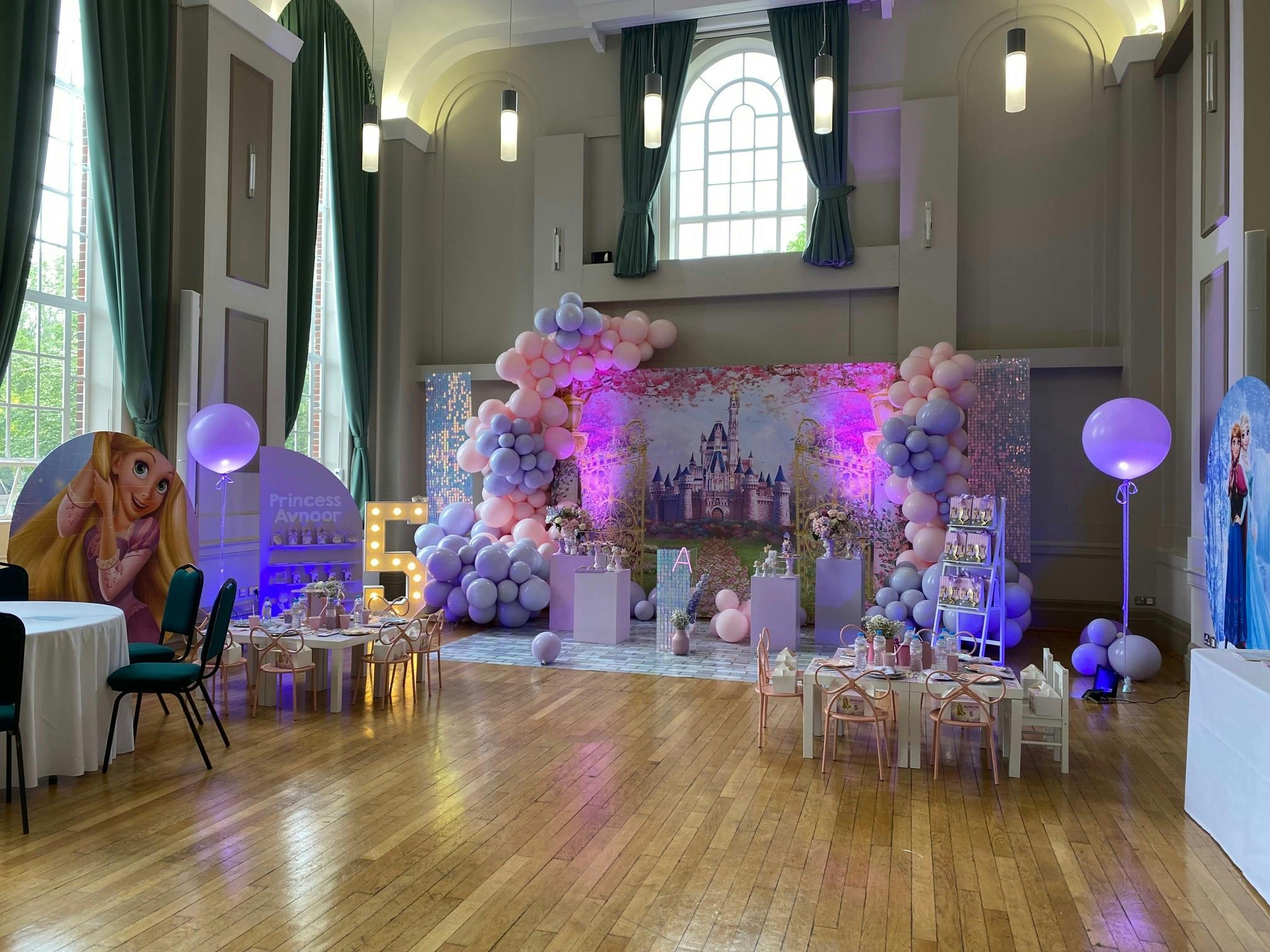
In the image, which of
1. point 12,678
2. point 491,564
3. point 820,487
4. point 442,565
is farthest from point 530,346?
point 12,678

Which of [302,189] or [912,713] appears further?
[302,189]

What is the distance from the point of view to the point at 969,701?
5711 mm

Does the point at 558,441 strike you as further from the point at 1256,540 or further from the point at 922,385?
the point at 1256,540

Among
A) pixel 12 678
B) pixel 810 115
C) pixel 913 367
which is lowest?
pixel 12 678

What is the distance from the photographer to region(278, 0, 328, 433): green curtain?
34.3ft

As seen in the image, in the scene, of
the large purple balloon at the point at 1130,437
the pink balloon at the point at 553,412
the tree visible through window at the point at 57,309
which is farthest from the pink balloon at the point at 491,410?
the large purple balloon at the point at 1130,437

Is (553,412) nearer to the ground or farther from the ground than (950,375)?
nearer to the ground

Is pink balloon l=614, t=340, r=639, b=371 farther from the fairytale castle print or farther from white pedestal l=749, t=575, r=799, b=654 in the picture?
white pedestal l=749, t=575, r=799, b=654

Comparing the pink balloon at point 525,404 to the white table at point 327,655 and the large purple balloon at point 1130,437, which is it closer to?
the white table at point 327,655

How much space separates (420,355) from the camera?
42.3ft

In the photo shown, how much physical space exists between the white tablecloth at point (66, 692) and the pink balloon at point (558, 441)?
6081mm

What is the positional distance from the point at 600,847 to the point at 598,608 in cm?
540

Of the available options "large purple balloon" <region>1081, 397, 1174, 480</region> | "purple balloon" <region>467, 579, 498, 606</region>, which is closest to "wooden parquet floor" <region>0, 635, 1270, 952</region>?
"large purple balloon" <region>1081, 397, 1174, 480</region>

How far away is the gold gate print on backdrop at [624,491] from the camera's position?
11406mm
